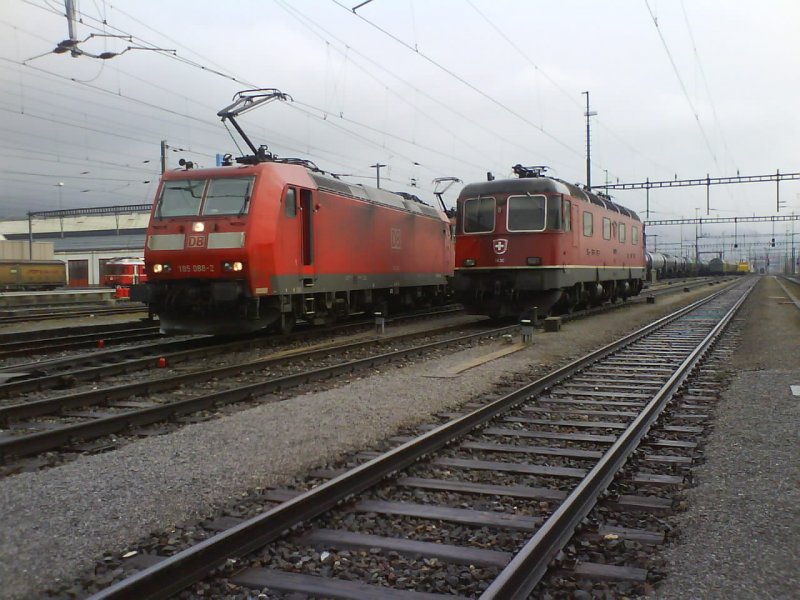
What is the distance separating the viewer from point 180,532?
4215 mm

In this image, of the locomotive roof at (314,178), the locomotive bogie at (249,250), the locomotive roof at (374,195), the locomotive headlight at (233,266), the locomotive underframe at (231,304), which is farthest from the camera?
the locomotive roof at (374,195)

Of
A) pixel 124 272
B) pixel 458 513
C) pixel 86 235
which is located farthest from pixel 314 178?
pixel 86 235

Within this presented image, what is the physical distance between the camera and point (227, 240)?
12289 mm

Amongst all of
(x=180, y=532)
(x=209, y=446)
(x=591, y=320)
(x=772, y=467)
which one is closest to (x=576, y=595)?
(x=180, y=532)

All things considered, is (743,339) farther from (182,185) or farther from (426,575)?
(426,575)

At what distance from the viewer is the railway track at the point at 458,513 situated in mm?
3516

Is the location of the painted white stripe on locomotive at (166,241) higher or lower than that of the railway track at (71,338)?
higher

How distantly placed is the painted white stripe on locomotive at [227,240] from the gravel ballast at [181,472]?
4.11 metres

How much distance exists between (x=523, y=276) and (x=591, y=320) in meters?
3.44

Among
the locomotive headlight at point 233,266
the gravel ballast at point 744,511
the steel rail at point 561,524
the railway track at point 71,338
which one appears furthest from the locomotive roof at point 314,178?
the gravel ballast at point 744,511

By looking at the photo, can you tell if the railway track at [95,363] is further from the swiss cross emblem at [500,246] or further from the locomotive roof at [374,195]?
the swiss cross emblem at [500,246]

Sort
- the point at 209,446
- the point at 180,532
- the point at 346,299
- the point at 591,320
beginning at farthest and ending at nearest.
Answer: the point at 591,320 → the point at 346,299 → the point at 209,446 → the point at 180,532

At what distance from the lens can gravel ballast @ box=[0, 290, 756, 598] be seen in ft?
13.0

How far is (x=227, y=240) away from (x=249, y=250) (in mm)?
457
